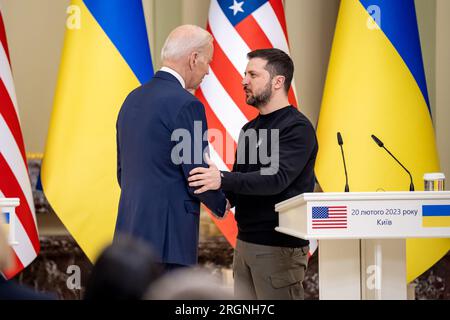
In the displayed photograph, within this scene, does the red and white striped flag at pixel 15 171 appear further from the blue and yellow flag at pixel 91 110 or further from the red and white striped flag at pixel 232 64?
the red and white striped flag at pixel 232 64

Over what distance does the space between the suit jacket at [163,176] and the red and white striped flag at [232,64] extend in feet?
5.63

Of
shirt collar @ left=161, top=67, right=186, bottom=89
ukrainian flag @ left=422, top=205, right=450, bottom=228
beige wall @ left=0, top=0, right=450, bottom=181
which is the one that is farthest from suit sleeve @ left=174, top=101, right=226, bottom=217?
beige wall @ left=0, top=0, right=450, bottom=181

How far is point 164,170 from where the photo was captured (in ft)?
9.05

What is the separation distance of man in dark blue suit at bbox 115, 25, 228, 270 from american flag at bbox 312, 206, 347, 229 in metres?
0.44

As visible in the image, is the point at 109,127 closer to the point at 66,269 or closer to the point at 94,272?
the point at 66,269

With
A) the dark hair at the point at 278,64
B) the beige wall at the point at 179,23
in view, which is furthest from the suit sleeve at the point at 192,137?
the beige wall at the point at 179,23

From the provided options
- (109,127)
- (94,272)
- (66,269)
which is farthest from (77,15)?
(94,272)

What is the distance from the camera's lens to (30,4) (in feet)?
17.0

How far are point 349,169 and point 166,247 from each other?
2007mm

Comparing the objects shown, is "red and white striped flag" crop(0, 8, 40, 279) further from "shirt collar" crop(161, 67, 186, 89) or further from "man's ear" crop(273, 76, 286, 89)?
"man's ear" crop(273, 76, 286, 89)

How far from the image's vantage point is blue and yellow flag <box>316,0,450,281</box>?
442 centimetres

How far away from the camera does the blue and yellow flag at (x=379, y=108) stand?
442cm

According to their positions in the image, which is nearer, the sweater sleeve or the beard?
the sweater sleeve

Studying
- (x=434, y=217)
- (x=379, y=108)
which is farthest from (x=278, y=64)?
(x=379, y=108)
